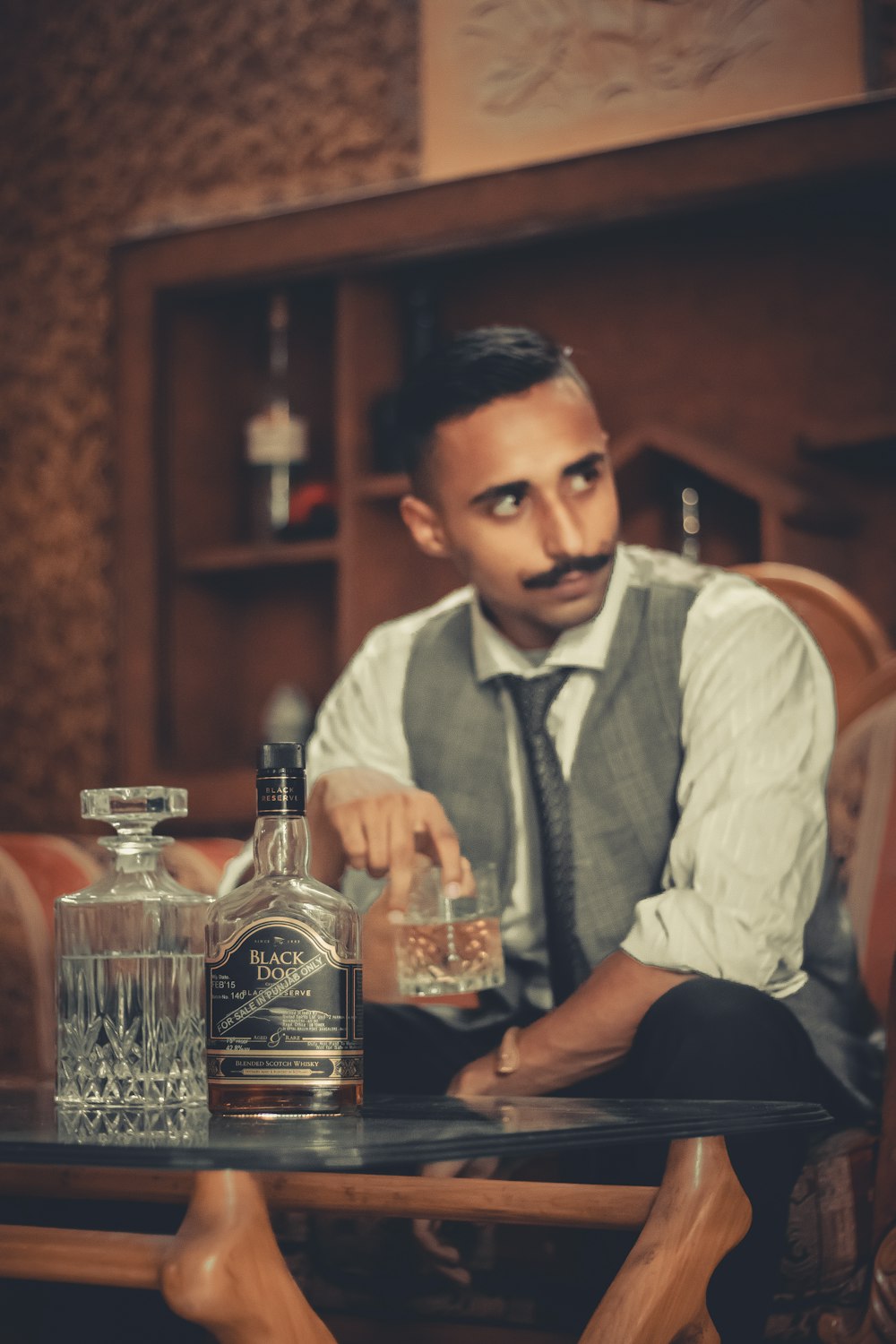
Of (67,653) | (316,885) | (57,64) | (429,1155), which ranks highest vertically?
(57,64)

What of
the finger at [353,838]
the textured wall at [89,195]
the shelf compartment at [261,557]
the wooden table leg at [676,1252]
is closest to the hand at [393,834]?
the finger at [353,838]

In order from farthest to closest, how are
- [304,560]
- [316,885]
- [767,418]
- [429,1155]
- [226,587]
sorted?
[226,587] < [304,560] < [767,418] < [316,885] < [429,1155]

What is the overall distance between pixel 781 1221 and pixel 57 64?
2716 millimetres

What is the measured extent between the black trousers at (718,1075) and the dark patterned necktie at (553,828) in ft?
0.38

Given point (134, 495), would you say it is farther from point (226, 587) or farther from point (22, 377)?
point (22, 377)

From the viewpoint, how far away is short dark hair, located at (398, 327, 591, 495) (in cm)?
189

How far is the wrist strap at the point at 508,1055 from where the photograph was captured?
1599mm

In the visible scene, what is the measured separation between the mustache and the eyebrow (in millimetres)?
92

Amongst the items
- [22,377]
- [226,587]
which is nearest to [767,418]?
[226,587]

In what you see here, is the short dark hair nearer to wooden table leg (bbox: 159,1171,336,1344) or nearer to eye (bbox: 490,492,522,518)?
eye (bbox: 490,492,522,518)

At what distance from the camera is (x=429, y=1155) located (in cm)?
97

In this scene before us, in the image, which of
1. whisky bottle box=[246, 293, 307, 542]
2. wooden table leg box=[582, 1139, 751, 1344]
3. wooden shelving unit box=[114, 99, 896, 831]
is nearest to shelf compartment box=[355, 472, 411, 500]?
wooden shelving unit box=[114, 99, 896, 831]

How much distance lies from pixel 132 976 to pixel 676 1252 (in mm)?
467

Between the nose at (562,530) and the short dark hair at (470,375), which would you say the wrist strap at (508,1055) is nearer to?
the nose at (562,530)
